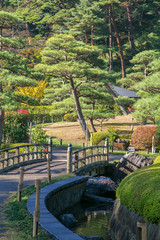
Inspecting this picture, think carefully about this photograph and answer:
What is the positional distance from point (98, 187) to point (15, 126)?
11.8 meters

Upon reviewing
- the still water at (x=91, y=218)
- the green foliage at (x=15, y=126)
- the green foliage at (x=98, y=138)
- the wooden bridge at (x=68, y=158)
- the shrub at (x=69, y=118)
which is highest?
the shrub at (x=69, y=118)

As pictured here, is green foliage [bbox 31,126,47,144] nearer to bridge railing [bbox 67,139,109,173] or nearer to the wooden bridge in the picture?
the wooden bridge

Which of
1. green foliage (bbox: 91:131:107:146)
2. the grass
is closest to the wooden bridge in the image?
the grass

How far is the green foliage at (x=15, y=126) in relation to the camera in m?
29.8

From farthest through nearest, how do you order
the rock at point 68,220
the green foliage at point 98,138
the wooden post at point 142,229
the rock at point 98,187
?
the green foliage at point 98,138, the rock at point 98,187, the rock at point 68,220, the wooden post at point 142,229

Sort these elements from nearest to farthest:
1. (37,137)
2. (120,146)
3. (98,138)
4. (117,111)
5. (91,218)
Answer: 1. (91,218)
2. (37,137)
3. (120,146)
4. (98,138)
5. (117,111)

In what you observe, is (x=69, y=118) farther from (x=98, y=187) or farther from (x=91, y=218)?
(x=91, y=218)

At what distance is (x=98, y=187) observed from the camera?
67.9 ft

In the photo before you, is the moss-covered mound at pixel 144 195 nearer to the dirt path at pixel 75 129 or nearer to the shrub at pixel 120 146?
the shrub at pixel 120 146

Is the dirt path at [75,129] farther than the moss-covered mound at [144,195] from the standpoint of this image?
Yes

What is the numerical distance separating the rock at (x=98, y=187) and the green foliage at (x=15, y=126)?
35.4 ft

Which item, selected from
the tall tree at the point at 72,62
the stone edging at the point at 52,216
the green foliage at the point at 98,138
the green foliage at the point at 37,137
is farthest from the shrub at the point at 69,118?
the stone edging at the point at 52,216

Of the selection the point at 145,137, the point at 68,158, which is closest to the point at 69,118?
the point at 145,137

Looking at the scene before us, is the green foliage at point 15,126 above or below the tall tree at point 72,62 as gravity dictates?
below
